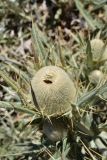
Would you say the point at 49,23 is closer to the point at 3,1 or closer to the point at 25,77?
the point at 3,1

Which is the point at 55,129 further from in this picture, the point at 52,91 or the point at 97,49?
the point at 97,49

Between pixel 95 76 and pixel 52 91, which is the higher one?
pixel 95 76

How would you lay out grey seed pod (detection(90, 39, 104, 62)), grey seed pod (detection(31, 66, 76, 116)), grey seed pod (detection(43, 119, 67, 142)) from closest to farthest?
grey seed pod (detection(31, 66, 76, 116))
grey seed pod (detection(43, 119, 67, 142))
grey seed pod (detection(90, 39, 104, 62))

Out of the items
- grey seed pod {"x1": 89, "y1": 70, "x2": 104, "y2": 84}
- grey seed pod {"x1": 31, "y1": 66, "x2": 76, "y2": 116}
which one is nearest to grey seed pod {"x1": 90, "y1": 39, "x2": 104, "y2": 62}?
grey seed pod {"x1": 89, "y1": 70, "x2": 104, "y2": 84}

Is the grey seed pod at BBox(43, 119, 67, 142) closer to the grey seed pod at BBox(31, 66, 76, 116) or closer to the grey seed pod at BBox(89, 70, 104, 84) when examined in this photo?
the grey seed pod at BBox(31, 66, 76, 116)

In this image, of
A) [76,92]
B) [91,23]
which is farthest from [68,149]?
[91,23]

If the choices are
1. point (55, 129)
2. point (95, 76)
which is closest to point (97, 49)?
point (95, 76)
